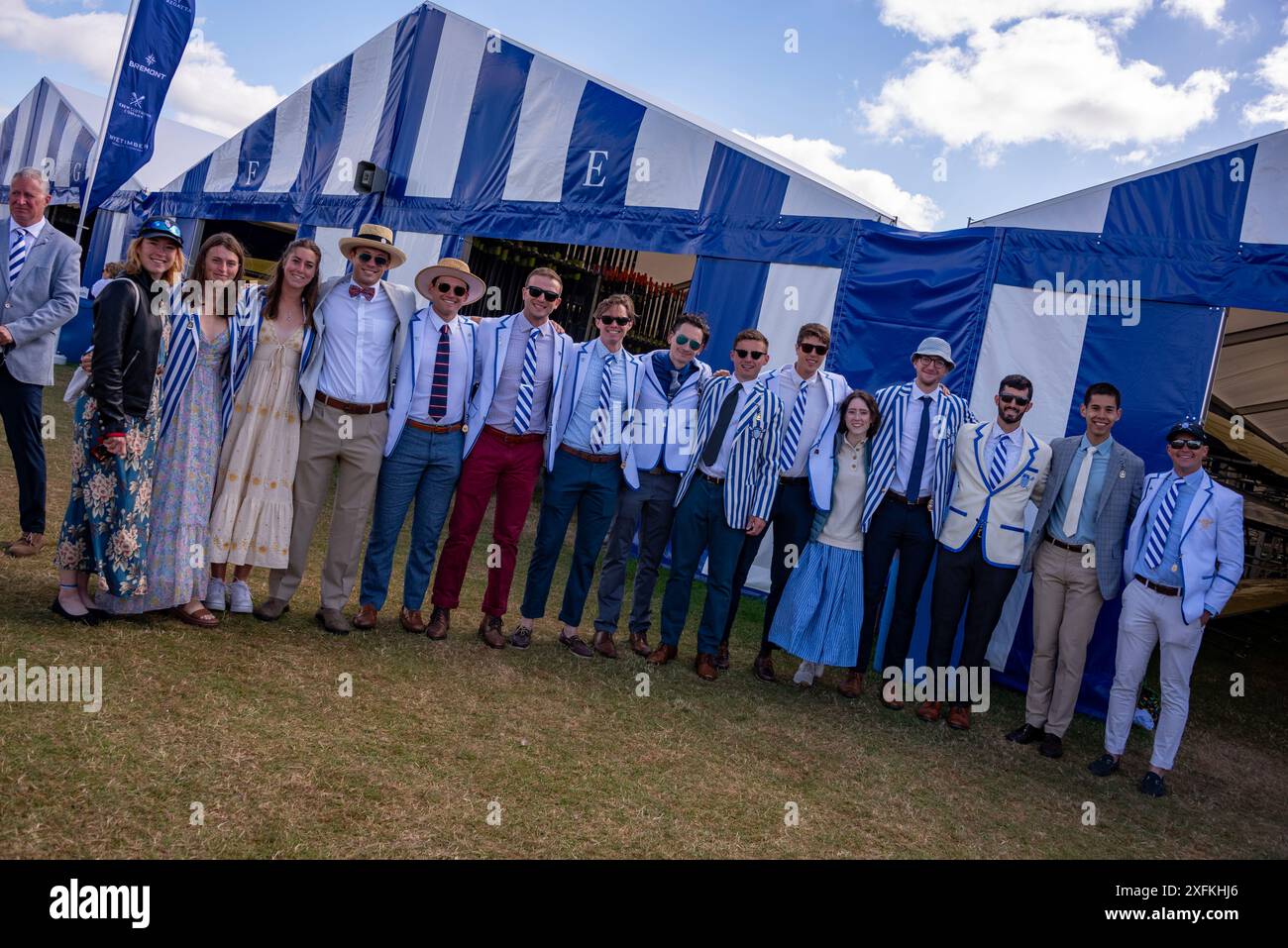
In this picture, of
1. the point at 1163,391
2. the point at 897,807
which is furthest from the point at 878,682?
the point at 1163,391

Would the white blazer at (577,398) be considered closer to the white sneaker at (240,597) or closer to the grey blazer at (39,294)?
the white sneaker at (240,597)

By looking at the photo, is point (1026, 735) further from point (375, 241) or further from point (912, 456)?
point (375, 241)

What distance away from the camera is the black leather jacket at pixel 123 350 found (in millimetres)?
3549

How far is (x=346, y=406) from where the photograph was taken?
4.17 meters

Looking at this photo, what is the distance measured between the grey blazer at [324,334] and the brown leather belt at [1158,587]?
12.0ft

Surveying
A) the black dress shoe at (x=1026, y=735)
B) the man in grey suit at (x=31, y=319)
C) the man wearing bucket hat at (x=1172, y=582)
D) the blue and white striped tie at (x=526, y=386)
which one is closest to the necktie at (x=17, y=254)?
the man in grey suit at (x=31, y=319)

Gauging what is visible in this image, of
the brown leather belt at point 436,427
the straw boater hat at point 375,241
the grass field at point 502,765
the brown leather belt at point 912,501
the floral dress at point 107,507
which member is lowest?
the grass field at point 502,765

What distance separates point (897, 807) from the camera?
356 cm

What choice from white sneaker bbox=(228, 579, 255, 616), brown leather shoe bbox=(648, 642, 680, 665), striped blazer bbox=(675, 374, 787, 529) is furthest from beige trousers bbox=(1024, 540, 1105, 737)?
white sneaker bbox=(228, 579, 255, 616)

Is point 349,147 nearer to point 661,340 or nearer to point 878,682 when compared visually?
point 661,340

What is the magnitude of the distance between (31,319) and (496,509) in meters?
2.37

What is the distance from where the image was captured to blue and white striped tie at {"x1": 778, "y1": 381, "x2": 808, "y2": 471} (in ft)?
15.7

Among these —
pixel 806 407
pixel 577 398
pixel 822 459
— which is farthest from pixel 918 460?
pixel 577 398
